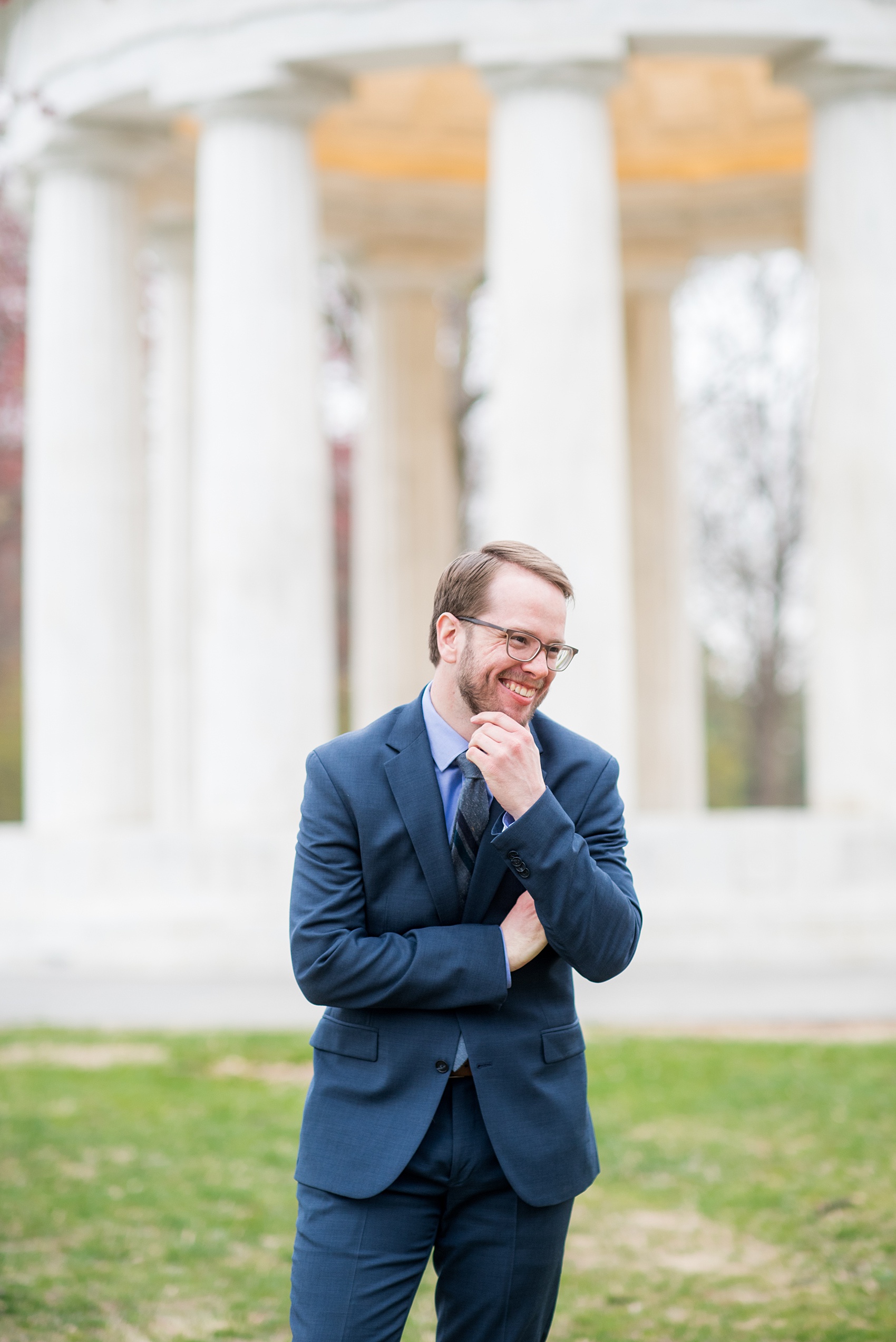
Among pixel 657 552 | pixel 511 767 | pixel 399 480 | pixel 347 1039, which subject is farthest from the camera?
pixel 657 552

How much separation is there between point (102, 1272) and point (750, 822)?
19423 mm

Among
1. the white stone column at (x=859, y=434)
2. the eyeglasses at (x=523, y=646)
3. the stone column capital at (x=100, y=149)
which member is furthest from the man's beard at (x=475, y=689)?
the stone column capital at (x=100, y=149)

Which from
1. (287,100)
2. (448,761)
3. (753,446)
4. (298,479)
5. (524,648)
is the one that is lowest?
(448,761)

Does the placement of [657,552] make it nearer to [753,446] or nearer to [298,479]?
[298,479]

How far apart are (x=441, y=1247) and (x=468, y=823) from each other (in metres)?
2.16

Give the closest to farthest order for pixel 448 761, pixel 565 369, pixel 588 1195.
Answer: pixel 448 761
pixel 588 1195
pixel 565 369

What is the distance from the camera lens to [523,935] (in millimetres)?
7941

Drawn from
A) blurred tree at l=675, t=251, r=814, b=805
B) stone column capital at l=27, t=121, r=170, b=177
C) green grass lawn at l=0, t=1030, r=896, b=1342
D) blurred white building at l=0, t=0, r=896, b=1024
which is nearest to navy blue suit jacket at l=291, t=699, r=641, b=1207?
green grass lawn at l=0, t=1030, r=896, b=1342

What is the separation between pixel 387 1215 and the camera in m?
7.86

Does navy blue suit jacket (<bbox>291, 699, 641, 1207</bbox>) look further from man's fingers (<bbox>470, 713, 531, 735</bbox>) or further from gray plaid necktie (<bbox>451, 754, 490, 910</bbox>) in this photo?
man's fingers (<bbox>470, 713, 531, 735</bbox>)

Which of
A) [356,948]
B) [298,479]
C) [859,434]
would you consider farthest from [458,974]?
[859,434]

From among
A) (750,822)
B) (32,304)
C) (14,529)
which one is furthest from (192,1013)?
(14,529)

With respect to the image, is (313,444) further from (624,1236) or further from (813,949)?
(624,1236)

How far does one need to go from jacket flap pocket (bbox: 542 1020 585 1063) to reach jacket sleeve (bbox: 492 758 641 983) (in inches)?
14.9
